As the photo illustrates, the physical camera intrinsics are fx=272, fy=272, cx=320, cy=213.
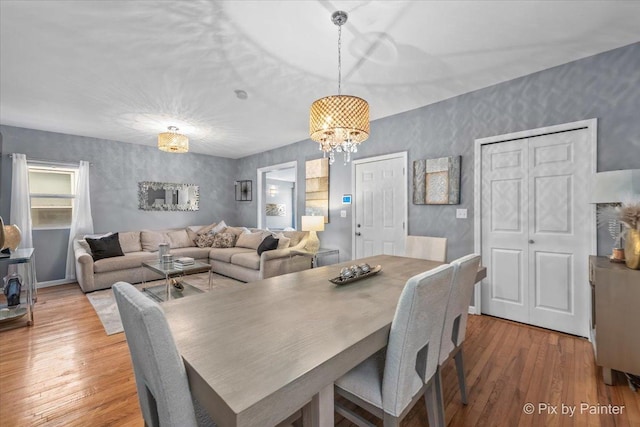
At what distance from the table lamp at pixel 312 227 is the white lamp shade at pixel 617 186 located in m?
2.96

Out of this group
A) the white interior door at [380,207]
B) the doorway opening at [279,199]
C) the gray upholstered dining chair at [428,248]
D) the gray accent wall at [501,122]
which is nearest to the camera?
the gray accent wall at [501,122]

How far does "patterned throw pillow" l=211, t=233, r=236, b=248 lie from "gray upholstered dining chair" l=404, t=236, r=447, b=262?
3.63m

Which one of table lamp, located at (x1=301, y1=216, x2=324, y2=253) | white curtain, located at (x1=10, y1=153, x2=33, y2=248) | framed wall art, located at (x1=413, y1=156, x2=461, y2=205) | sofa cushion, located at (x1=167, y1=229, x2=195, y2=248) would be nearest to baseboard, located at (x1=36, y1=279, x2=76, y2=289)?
white curtain, located at (x1=10, y1=153, x2=33, y2=248)

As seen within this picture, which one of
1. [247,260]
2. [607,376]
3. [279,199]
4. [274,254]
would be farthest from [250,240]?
[607,376]

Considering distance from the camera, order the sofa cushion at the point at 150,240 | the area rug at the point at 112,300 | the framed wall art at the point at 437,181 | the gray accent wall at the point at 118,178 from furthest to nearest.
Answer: the sofa cushion at the point at 150,240, the gray accent wall at the point at 118,178, the framed wall art at the point at 437,181, the area rug at the point at 112,300

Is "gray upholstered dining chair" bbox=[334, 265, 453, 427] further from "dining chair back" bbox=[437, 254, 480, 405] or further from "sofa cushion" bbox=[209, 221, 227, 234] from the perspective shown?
"sofa cushion" bbox=[209, 221, 227, 234]

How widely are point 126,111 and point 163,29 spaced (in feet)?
6.60

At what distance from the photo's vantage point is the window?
4.32 meters

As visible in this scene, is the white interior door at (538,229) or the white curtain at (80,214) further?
the white curtain at (80,214)

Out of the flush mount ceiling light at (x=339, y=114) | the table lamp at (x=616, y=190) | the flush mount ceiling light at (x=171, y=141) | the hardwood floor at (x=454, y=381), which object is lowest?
the hardwood floor at (x=454, y=381)

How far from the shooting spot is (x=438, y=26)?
→ 6.48 ft

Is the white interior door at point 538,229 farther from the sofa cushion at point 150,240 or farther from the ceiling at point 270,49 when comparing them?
the sofa cushion at point 150,240

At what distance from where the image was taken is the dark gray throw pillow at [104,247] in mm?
4129

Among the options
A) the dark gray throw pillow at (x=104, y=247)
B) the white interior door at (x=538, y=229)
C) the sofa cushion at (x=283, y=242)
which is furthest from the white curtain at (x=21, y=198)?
the white interior door at (x=538, y=229)
